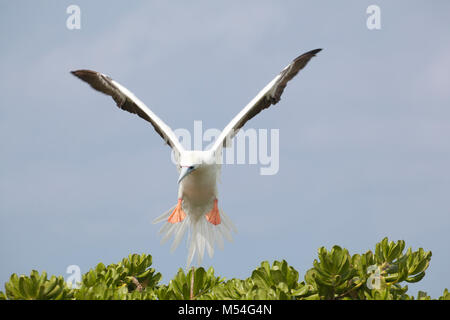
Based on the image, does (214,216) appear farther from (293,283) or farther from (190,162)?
(293,283)

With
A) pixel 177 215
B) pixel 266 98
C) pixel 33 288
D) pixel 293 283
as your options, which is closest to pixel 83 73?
pixel 177 215

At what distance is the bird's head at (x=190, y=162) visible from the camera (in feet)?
25.6

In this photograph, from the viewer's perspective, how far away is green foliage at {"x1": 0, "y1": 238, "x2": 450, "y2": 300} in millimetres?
4949

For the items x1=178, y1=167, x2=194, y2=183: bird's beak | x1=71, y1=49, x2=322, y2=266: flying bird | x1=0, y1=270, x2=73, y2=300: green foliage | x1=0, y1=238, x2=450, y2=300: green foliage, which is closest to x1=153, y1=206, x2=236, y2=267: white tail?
x1=71, y1=49, x2=322, y2=266: flying bird

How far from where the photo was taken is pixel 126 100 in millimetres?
8922

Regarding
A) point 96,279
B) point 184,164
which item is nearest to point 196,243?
point 184,164

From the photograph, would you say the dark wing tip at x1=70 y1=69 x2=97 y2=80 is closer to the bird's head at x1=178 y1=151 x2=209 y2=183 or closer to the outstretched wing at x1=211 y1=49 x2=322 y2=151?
the bird's head at x1=178 y1=151 x2=209 y2=183

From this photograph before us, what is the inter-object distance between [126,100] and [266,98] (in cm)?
257

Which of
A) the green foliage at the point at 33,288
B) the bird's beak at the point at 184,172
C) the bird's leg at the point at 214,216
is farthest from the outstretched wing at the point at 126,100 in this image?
the green foliage at the point at 33,288

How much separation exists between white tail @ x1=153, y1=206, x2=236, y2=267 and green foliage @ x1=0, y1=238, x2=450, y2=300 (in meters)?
2.74

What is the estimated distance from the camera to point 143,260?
693cm
